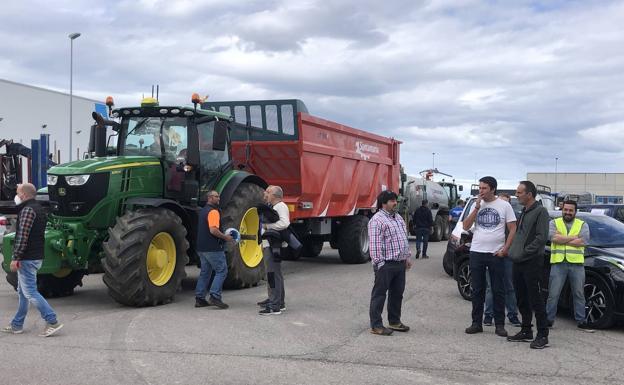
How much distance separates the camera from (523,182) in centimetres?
712

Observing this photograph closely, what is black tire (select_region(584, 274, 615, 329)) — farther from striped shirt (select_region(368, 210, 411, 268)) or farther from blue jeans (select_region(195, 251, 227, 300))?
blue jeans (select_region(195, 251, 227, 300))

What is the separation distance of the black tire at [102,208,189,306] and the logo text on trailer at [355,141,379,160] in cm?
741

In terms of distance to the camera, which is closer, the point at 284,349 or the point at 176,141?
the point at 284,349

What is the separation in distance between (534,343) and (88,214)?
586 centimetres

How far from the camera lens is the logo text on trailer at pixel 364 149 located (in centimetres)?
1542

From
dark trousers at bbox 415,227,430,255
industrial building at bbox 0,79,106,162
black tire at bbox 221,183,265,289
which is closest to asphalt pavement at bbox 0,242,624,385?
black tire at bbox 221,183,265,289

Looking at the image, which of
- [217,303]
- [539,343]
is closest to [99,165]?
[217,303]

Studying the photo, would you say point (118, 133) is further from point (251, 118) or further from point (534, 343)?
point (534, 343)

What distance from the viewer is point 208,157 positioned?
405 inches

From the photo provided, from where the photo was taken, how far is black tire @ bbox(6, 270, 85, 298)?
9320 millimetres

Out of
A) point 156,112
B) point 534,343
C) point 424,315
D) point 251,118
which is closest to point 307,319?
point 424,315

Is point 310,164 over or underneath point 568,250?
over

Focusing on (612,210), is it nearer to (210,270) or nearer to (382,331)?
(382,331)

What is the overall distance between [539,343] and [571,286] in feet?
4.20
